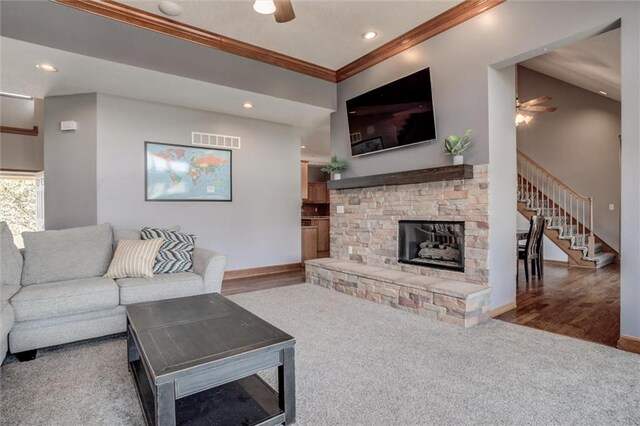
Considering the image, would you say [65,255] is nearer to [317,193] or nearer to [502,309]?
[502,309]

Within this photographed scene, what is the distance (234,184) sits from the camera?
5.39 metres

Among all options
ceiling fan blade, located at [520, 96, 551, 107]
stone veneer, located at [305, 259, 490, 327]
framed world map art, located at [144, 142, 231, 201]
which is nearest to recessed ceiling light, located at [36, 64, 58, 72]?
framed world map art, located at [144, 142, 231, 201]

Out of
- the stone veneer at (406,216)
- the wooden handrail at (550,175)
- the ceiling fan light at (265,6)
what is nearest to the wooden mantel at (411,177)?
the stone veneer at (406,216)

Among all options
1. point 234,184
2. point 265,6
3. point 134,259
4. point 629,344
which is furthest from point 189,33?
point 629,344

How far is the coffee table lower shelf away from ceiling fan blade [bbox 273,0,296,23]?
2.51 m

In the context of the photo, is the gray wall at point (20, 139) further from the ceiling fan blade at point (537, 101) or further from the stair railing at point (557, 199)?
the stair railing at point (557, 199)

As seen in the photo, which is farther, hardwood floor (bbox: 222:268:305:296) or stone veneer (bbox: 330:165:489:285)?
hardwood floor (bbox: 222:268:305:296)

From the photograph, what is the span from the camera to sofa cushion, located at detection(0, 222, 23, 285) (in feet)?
8.75

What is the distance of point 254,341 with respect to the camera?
164 cm

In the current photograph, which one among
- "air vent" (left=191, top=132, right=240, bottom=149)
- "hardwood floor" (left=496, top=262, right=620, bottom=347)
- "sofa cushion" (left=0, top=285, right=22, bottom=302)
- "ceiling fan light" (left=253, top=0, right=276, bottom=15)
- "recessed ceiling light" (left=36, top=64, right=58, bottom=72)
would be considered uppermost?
"recessed ceiling light" (left=36, top=64, right=58, bottom=72)

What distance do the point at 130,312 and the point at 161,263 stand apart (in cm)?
116

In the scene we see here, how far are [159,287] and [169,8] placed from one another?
272cm

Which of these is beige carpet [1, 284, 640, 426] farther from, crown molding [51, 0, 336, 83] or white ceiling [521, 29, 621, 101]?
white ceiling [521, 29, 621, 101]

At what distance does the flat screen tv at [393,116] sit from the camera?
381 centimetres
